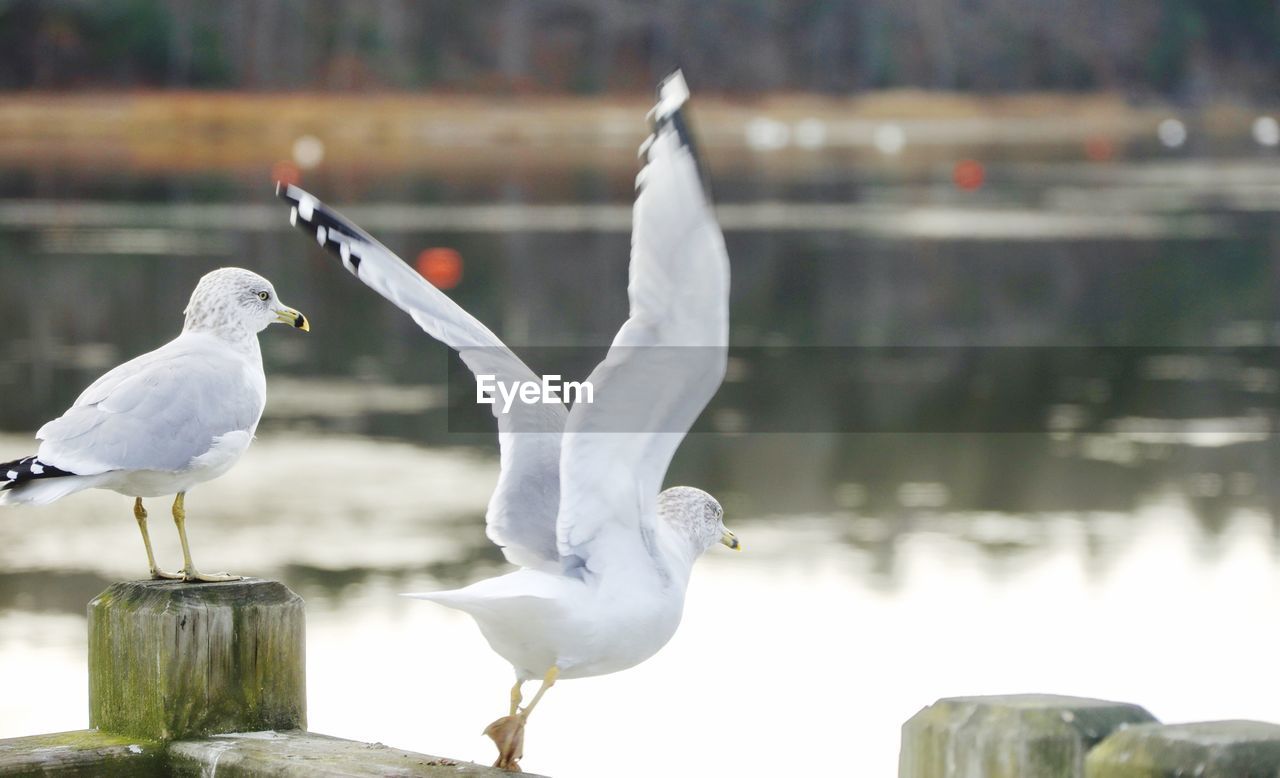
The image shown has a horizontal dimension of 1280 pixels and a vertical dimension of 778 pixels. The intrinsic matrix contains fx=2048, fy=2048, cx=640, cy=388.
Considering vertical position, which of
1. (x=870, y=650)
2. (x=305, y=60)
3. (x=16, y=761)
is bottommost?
(x=870, y=650)

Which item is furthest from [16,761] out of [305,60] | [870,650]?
[305,60]

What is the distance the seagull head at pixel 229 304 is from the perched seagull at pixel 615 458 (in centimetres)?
33

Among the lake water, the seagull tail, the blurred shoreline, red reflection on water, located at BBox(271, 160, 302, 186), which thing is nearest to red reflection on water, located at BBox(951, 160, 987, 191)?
the blurred shoreline

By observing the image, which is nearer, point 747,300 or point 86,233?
point 747,300

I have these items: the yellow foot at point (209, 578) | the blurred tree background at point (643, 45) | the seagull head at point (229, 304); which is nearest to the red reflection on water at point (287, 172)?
the blurred tree background at point (643, 45)

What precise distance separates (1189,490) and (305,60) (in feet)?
221

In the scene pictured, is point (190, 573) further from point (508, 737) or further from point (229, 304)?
point (508, 737)

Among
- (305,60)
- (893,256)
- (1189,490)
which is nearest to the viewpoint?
(1189,490)

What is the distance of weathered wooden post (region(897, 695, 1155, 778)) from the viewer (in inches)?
98.6

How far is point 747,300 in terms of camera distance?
23719 mm

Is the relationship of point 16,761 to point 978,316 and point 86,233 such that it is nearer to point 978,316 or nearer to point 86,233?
point 978,316

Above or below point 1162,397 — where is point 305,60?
above

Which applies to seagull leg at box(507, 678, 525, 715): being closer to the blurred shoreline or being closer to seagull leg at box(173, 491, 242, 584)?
seagull leg at box(173, 491, 242, 584)

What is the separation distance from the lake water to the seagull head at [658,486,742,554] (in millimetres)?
3549
